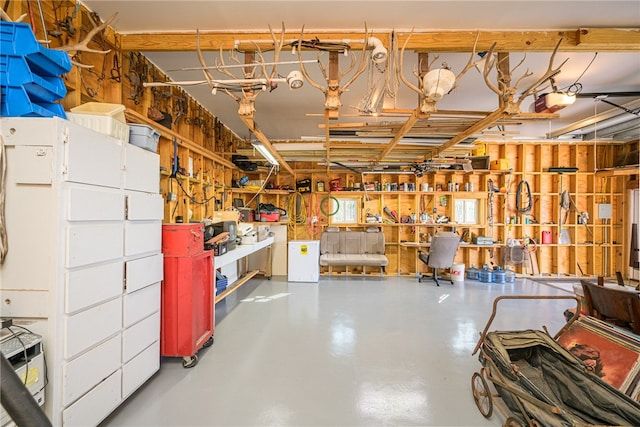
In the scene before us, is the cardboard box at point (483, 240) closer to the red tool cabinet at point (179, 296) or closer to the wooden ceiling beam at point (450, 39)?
the wooden ceiling beam at point (450, 39)

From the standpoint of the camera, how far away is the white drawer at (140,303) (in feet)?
6.54

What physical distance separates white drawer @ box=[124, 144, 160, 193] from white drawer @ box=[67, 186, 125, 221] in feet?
0.59

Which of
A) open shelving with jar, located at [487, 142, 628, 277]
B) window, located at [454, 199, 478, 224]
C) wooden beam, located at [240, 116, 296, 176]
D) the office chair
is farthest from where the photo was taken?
window, located at [454, 199, 478, 224]

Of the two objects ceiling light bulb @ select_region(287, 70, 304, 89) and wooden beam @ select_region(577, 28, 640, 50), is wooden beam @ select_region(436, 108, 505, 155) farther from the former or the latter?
ceiling light bulb @ select_region(287, 70, 304, 89)

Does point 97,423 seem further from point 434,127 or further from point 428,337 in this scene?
point 434,127

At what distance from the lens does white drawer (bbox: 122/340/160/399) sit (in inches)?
78.2

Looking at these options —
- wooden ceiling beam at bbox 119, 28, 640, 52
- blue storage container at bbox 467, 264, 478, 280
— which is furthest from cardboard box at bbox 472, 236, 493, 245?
wooden ceiling beam at bbox 119, 28, 640, 52

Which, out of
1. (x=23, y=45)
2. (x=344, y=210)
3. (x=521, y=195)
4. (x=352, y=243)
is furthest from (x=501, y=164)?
(x=23, y=45)

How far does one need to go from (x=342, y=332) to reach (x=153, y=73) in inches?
157

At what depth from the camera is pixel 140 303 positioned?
2131 millimetres

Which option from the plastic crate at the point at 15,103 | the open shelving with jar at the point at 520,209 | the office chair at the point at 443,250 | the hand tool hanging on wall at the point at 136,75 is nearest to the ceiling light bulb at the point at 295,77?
the plastic crate at the point at 15,103

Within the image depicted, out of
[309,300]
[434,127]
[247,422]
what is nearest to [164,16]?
[434,127]

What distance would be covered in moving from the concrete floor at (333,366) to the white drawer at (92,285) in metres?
0.94

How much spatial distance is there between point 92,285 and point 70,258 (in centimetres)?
24
